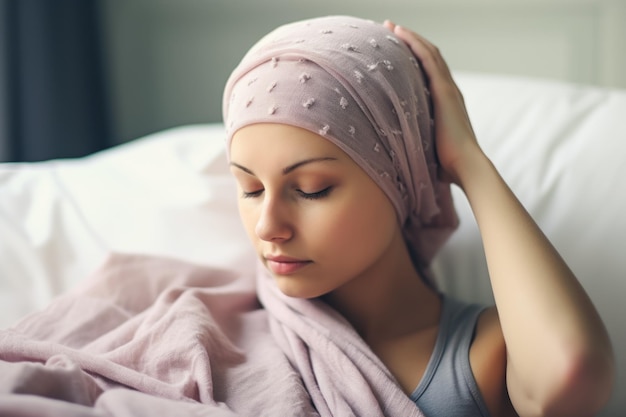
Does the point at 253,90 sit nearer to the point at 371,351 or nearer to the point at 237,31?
the point at 371,351

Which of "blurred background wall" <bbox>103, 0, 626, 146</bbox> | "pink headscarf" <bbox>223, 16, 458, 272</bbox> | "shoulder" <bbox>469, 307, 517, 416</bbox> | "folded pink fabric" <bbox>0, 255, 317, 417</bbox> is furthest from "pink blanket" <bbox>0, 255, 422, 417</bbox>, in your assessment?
"blurred background wall" <bbox>103, 0, 626, 146</bbox>

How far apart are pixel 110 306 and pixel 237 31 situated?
1.19 m

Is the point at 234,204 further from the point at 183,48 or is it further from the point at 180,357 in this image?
the point at 183,48

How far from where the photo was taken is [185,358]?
929mm

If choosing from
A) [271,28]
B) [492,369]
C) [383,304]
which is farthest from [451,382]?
[271,28]

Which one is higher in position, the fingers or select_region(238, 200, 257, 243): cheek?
the fingers

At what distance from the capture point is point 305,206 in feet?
3.04

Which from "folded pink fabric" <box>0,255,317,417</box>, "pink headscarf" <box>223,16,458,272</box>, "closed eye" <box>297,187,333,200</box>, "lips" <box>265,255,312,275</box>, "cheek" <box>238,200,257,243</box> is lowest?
"folded pink fabric" <box>0,255,317,417</box>

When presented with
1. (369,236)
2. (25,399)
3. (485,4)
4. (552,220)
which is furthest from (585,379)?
(485,4)

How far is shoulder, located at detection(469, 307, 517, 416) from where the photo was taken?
936mm

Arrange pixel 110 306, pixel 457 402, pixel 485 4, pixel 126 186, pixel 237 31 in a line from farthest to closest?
1. pixel 237 31
2. pixel 485 4
3. pixel 126 186
4. pixel 110 306
5. pixel 457 402

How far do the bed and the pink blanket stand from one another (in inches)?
4.9

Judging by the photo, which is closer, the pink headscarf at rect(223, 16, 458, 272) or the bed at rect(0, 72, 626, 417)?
the pink headscarf at rect(223, 16, 458, 272)

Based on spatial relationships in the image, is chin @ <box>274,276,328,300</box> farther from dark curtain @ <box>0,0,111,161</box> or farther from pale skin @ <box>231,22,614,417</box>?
dark curtain @ <box>0,0,111,161</box>
